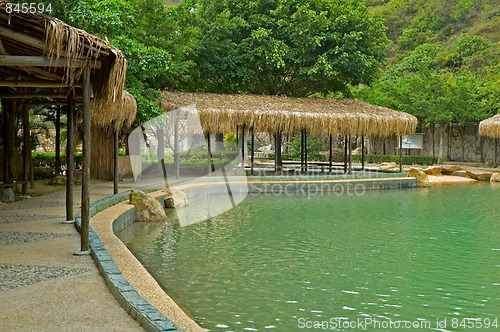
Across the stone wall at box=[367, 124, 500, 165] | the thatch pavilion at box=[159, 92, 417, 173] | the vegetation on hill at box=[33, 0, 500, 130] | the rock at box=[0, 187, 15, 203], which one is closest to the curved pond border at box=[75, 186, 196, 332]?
the rock at box=[0, 187, 15, 203]

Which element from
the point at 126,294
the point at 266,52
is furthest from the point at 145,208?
the point at 266,52

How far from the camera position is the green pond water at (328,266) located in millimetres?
4516

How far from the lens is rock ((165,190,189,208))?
444 inches

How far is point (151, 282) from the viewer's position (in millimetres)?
4441

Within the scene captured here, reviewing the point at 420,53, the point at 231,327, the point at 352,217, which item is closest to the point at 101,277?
the point at 231,327

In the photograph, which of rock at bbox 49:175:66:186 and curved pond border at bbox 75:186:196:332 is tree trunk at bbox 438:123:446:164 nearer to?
rock at bbox 49:175:66:186

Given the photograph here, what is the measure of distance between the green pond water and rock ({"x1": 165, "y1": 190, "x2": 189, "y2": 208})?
1415 mm

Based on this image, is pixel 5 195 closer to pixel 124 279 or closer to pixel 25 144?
pixel 25 144

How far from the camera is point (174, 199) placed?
11414mm

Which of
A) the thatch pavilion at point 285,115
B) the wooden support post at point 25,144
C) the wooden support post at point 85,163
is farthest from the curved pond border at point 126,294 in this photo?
the thatch pavilion at point 285,115

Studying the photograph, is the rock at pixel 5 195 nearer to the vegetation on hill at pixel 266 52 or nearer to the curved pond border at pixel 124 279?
the curved pond border at pixel 124 279

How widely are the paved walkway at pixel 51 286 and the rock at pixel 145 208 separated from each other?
2466 millimetres

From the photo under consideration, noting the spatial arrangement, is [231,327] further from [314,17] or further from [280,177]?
[314,17]

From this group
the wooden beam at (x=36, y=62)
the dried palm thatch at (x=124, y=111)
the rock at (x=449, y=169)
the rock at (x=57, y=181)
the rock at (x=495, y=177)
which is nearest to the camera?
the wooden beam at (x=36, y=62)
